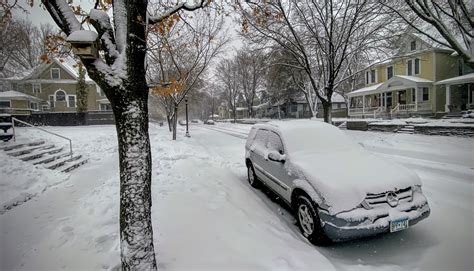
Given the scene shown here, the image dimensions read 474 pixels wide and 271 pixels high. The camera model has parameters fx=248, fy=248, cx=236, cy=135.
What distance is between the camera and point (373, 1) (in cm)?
1075

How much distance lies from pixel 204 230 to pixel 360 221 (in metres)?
2.25

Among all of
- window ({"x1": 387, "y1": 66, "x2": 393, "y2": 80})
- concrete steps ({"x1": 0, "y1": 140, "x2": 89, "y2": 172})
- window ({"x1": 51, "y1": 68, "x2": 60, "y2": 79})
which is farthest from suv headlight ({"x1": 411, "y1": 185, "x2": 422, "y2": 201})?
window ({"x1": 51, "y1": 68, "x2": 60, "y2": 79})

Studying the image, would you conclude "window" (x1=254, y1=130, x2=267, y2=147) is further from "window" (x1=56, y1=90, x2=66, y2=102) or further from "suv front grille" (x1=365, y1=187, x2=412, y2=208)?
"window" (x1=56, y1=90, x2=66, y2=102)

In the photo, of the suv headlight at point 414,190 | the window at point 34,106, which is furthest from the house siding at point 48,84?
the suv headlight at point 414,190

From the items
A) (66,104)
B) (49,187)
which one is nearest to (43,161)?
(49,187)

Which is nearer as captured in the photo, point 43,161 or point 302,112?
point 43,161

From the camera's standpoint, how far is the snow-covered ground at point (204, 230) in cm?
318

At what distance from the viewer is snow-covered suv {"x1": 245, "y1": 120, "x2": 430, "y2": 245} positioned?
3.37m

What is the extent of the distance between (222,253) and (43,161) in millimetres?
7843

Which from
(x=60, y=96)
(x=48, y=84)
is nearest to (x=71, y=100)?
(x=60, y=96)

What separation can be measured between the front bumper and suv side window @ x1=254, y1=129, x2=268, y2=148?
9.19 feet

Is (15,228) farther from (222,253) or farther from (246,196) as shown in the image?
(246,196)

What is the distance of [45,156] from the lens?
8.66 metres

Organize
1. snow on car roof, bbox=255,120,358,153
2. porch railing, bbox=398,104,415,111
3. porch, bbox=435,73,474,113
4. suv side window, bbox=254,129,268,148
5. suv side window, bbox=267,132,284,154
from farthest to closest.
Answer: porch railing, bbox=398,104,415,111 < porch, bbox=435,73,474,113 < suv side window, bbox=254,129,268,148 < suv side window, bbox=267,132,284,154 < snow on car roof, bbox=255,120,358,153
